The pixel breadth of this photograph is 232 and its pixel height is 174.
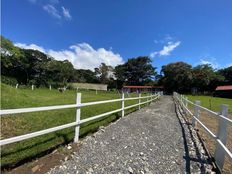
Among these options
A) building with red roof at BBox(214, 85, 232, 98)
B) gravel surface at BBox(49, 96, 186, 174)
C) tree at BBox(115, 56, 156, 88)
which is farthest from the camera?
tree at BBox(115, 56, 156, 88)

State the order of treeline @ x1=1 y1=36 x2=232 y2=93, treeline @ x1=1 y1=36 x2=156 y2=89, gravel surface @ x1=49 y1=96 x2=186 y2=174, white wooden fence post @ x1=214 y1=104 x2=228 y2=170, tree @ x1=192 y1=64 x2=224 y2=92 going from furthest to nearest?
tree @ x1=192 y1=64 x2=224 y2=92 → treeline @ x1=1 y1=36 x2=232 y2=93 → treeline @ x1=1 y1=36 x2=156 y2=89 → white wooden fence post @ x1=214 y1=104 x2=228 y2=170 → gravel surface @ x1=49 y1=96 x2=186 y2=174

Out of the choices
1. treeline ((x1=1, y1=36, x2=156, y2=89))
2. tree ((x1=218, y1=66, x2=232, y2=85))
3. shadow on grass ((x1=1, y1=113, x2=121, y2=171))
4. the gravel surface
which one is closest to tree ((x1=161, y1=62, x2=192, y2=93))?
tree ((x1=218, y1=66, x2=232, y2=85))

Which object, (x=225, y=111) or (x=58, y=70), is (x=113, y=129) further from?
(x=58, y=70)

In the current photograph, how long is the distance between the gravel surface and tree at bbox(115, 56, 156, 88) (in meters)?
88.0

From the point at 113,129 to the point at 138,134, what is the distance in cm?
86

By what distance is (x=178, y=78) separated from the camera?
7138 centimetres

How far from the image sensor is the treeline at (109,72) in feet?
181

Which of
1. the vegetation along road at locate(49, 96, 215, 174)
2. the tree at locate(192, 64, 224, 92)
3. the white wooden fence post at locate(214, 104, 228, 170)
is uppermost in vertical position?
the tree at locate(192, 64, 224, 92)

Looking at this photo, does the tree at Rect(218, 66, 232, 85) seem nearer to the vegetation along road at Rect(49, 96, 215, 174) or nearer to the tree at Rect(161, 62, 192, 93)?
the tree at Rect(161, 62, 192, 93)

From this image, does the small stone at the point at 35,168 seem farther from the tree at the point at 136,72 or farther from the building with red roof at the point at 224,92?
the tree at the point at 136,72

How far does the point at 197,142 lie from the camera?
5.82 meters

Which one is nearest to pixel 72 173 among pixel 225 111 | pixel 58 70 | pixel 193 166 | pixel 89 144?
pixel 89 144

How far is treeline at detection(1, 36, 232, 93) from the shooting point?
55.1 metres

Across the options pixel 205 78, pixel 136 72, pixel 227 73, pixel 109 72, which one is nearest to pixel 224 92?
pixel 205 78
